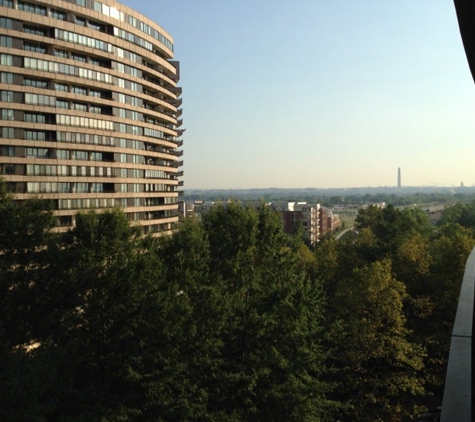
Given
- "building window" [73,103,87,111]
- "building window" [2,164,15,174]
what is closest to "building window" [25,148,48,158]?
"building window" [2,164,15,174]

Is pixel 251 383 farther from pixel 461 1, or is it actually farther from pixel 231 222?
pixel 461 1

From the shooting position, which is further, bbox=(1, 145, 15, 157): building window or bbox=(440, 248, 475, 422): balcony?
bbox=(1, 145, 15, 157): building window

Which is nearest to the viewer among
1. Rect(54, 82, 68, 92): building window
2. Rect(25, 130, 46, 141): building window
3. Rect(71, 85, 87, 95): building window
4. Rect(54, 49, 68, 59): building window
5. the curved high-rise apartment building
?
the curved high-rise apartment building

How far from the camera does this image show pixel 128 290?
60.4 feet

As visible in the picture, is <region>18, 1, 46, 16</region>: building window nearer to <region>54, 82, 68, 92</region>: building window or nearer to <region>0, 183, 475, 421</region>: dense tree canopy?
<region>54, 82, 68, 92</region>: building window

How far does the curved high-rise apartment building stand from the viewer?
43.4 m

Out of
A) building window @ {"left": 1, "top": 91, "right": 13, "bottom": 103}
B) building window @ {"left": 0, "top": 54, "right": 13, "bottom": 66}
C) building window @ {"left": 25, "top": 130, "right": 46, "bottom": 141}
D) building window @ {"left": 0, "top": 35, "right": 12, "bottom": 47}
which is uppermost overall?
building window @ {"left": 0, "top": 35, "right": 12, "bottom": 47}

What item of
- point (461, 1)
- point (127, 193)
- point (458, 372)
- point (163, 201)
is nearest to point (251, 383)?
point (458, 372)

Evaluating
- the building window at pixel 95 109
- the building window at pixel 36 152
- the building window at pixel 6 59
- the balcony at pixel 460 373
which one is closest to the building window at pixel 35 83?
the building window at pixel 6 59

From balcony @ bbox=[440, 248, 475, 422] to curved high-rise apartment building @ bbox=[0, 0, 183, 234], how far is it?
128 ft

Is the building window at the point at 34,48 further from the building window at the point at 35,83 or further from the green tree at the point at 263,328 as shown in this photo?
the green tree at the point at 263,328

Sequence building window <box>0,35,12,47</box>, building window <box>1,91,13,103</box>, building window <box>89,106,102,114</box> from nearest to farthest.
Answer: building window <box>0,35,12,47</box>, building window <box>1,91,13,103</box>, building window <box>89,106,102,114</box>

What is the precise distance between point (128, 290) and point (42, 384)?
245 inches

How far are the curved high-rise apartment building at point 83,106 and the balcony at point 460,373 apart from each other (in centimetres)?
3905
